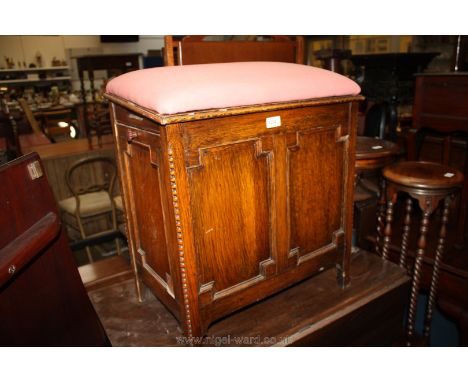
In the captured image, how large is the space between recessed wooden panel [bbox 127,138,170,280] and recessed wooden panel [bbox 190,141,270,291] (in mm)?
134

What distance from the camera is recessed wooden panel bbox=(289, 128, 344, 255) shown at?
4.07ft

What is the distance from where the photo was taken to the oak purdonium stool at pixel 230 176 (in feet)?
3.30

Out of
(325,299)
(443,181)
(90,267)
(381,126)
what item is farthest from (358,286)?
(381,126)

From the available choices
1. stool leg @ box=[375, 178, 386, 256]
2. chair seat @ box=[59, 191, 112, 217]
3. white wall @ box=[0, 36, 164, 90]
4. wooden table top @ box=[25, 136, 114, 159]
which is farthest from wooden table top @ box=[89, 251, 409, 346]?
white wall @ box=[0, 36, 164, 90]

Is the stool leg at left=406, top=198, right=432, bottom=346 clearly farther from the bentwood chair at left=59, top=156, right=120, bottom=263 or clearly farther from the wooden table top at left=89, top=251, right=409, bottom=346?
the bentwood chair at left=59, top=156, right=120, bottom=263

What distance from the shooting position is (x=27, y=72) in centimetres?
956

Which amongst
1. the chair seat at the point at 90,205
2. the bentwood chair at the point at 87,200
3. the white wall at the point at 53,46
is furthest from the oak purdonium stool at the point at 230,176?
the white wall at the point at 53,46

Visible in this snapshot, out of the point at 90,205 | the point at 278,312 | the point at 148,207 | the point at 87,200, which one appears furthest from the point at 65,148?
the point at 278,312

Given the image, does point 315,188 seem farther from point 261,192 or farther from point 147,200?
point 147,200

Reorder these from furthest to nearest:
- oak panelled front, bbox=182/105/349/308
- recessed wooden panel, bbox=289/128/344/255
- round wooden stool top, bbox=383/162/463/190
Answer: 1. round wooden stool top, bbox=383/162/463/190
2. recessed wooden panel, bbox=289/128/344/255
3. oak panelled front, bbox=182/105/349/308

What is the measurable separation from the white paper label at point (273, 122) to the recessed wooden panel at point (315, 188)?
10cm

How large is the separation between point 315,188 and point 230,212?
34 centimetres

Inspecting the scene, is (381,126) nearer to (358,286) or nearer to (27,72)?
(358,286)

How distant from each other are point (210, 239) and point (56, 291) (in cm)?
47
